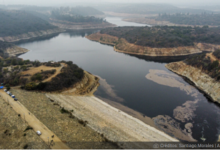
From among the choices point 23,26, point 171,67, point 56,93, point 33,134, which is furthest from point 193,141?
point 23,26

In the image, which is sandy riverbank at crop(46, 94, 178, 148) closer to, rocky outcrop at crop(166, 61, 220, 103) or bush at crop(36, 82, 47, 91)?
bush at crop(36, 82, 47, 91)

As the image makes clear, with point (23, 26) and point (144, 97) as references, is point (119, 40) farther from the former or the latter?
point (23, 26)

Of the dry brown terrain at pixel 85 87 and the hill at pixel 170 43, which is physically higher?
the hill at pixel 170 43

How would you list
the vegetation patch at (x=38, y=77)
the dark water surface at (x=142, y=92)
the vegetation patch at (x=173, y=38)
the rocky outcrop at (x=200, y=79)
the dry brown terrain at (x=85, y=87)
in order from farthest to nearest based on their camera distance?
the vegetation patch at (x=173, y=38)
the dry brown terrain at (x=85, y=87)
the rocky outcrop at (x=200, y=79)
the vegetation patch at (x=38, y=77)
the dark water surface at (x=142, y=92)

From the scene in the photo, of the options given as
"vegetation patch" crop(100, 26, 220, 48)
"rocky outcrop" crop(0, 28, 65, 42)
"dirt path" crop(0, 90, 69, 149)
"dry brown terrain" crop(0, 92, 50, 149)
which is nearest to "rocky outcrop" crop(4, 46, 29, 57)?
"rocky outcrop" crop(0, 28, 65, 42)

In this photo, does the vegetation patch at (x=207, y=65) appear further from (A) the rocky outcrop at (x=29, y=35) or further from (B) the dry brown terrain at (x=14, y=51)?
(A) the rocky outcrop at (x=29, y=35)

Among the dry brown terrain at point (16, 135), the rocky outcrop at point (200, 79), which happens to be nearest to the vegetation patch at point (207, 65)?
the rocky outcrop at point (200, 79)

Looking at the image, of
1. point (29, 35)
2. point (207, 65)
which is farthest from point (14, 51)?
point (207, 65)
